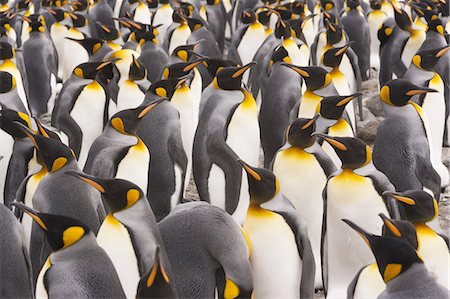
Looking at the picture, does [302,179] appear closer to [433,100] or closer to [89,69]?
[433,100]

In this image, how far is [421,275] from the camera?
253 centimetres

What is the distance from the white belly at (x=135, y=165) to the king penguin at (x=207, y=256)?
94 cm

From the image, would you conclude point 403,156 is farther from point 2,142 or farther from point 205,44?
point 205,44

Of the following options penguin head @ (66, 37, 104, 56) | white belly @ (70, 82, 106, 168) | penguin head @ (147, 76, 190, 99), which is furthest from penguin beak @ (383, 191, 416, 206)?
penguin head @ (66, 37, 104, 56)

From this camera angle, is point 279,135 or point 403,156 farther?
point 279,135

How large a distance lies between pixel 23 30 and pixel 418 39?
453cm

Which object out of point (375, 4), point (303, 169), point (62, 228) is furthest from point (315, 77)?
point (375, 4)

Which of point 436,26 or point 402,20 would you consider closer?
point 436,26

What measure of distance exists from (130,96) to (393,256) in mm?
3136

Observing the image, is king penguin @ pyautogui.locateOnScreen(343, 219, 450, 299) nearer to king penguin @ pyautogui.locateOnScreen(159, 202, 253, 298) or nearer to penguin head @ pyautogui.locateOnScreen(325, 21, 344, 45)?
king penguin @ pyautogui.locateOnScreen(159, 202, 253, 298)

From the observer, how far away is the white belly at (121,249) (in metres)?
3.07

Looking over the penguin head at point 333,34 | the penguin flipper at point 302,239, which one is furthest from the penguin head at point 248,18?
the penguin flipper at point 302,239

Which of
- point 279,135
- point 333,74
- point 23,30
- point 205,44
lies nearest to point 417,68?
point 333,74

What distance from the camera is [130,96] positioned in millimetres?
5355
